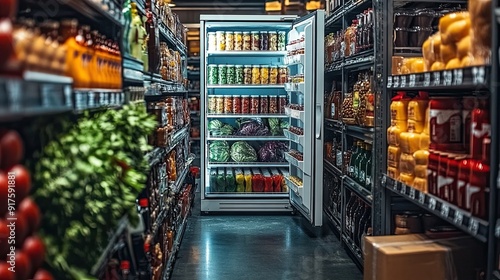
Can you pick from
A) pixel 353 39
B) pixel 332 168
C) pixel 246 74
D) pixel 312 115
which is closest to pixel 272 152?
pixel 246 74

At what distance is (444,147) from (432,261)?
0.56m

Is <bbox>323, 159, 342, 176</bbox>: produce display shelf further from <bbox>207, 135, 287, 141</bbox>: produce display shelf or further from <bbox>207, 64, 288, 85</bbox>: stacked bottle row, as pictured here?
<bbox>207, 64, 288, 85</bbox>: stacked bottle row

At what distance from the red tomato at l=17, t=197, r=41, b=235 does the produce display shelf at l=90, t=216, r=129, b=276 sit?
382 millimetres

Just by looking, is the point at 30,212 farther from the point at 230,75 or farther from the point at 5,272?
the point at 230,75

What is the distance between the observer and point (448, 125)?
2.92 metres

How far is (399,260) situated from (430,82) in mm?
873

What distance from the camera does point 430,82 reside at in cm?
281

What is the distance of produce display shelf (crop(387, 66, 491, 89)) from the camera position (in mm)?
2258

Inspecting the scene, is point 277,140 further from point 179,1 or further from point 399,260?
point 179,1

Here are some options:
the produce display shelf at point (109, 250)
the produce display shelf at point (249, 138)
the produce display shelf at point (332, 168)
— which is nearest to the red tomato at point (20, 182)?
the produce display shelf at point (109, 250)

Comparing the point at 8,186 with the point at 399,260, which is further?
the point at 399,260

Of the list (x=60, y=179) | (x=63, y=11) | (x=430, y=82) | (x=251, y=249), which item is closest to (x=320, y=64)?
(x=251, y=249)

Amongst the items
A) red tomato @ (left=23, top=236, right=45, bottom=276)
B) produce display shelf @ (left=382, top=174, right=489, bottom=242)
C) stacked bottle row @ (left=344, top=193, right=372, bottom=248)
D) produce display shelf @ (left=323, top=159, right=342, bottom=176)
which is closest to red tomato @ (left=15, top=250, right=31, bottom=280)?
red tomato @ (left=23, top=236, right=45, bottom=276)

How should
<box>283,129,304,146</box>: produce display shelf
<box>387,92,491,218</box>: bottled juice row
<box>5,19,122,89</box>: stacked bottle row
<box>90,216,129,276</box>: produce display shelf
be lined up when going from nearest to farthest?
<box>5,19,122,89</box>: stacked bottle row, <box>90,216,129,276</box>: produce display shelf, <box>387,92,491,218</box>: bottled juice row, <box>283,129,304,146</box>: produce display shelf
